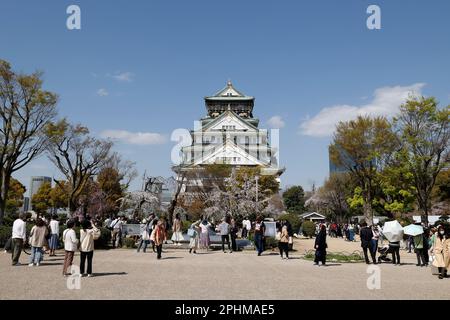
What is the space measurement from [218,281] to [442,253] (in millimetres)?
5842

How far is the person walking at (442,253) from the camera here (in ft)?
31.6

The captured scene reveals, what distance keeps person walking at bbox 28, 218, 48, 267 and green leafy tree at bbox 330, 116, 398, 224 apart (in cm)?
2235

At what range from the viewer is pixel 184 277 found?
29.9ft

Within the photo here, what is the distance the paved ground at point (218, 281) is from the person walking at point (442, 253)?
378 millimetres

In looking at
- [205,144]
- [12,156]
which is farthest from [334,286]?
[205,144]

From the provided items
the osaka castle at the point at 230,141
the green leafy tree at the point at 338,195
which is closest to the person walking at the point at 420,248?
the green leafy tree at the point at 338,195

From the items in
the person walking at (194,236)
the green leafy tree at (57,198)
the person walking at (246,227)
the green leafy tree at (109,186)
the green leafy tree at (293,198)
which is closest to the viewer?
the person walking at (194,236)

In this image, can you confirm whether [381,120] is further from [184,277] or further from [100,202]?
[100,202]

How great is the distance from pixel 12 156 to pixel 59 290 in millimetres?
A: 14553

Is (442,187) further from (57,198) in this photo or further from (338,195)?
(57,198)

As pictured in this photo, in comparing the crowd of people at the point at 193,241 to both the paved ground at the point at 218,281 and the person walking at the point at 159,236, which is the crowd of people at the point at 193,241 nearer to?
the person walking at the point at 159,236

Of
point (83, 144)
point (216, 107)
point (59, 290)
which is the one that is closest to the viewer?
point (59, 290)

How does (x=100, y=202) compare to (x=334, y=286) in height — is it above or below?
above

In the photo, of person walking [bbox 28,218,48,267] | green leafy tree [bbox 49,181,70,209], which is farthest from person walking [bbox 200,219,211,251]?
green leafy tree [bbox 49,181,70,209]
